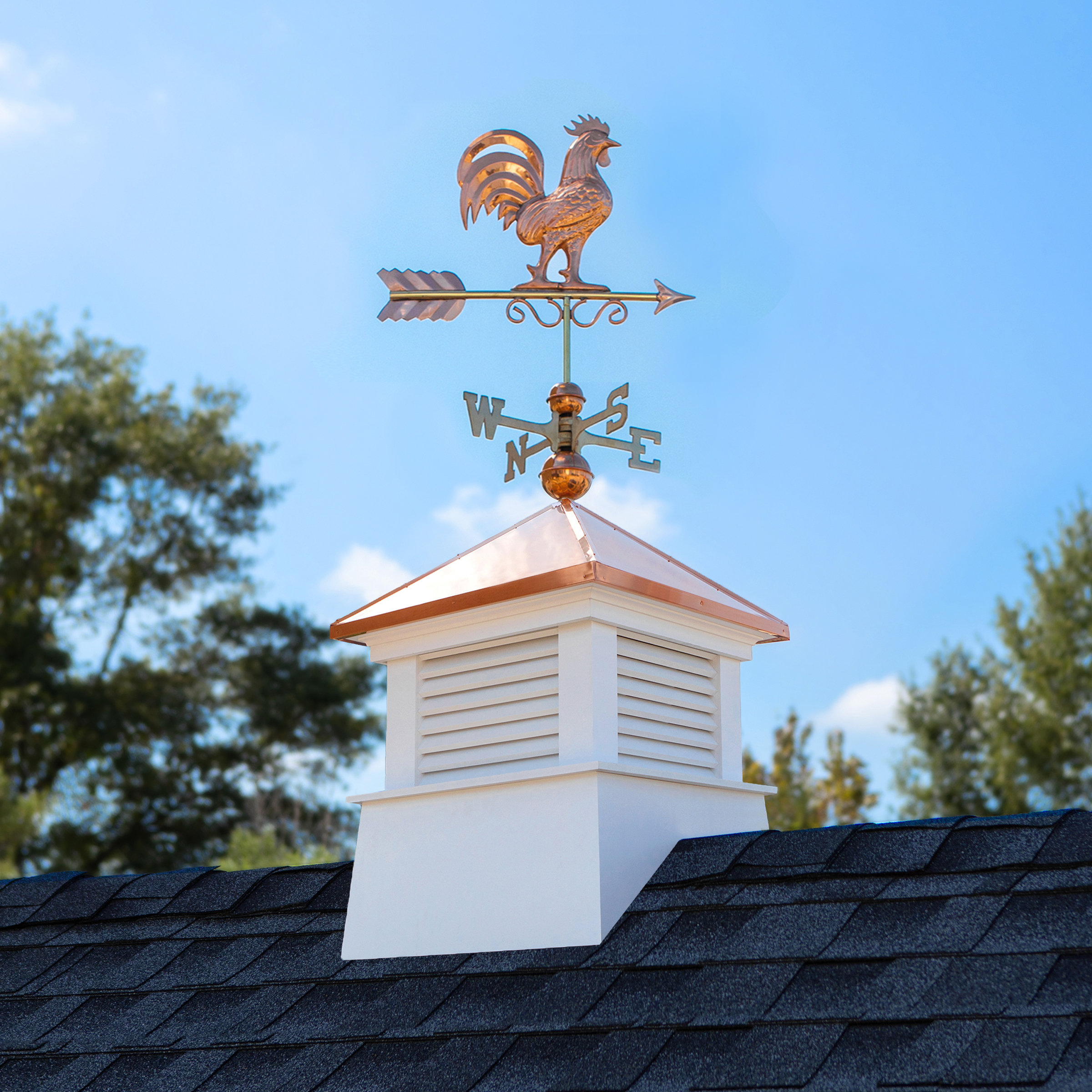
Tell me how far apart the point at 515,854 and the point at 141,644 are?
71.6 ft

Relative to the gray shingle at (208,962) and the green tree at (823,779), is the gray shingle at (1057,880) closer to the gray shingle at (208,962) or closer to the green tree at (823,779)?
the gray shingle at (208,962)

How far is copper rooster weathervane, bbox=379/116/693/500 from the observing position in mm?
4457

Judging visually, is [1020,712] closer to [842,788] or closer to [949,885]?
[842,788]

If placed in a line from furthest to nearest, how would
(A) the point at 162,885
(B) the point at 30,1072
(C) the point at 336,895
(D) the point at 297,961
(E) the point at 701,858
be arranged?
(A) the point at 162,885 → (C) the point at 336,895 → (D) the point at 297,961 → (B) the point at 30,1072 → (E) the point at 701,858

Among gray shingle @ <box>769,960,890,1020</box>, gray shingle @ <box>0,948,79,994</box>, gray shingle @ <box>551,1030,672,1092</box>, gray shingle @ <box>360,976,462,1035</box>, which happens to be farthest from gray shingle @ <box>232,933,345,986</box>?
gray shingle @ <box>769,960,890,1020</box>

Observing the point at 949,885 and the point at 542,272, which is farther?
the point at 542,272

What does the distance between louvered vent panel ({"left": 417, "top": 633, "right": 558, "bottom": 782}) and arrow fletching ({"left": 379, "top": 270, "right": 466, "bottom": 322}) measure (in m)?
1.24

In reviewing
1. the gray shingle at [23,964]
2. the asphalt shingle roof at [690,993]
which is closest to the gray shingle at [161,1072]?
the asphalt shingle roof at [690,993]

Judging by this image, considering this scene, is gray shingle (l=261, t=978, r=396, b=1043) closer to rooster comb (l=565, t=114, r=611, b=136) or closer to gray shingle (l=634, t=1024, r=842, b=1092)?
gray shingle (l=634, t=1024, r=842, b=1092)

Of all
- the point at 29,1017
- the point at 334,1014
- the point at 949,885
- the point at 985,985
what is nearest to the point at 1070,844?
the point at 949,885

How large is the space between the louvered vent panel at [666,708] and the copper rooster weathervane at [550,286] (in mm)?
647

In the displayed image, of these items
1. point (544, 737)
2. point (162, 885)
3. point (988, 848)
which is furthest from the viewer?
point (162, 885)

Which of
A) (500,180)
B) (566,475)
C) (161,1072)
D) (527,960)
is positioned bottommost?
(161,1072)

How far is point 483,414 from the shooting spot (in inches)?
174
